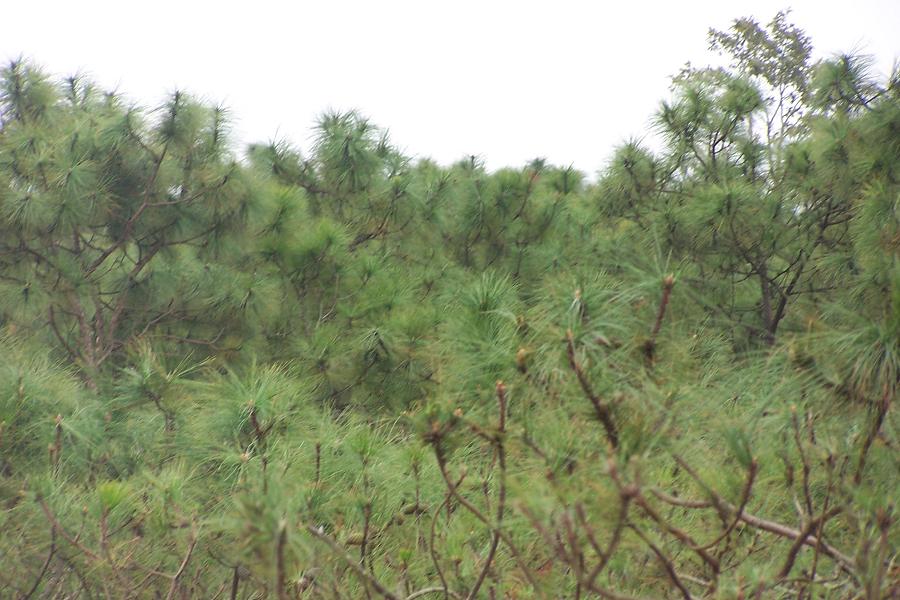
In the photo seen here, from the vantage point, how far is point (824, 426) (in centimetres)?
157

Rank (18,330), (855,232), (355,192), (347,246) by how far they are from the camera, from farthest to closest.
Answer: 1. (355,192)
2. (347,246)
3. (18,330)
4. (855,232)

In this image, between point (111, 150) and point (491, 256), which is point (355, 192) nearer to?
point (491, 256)

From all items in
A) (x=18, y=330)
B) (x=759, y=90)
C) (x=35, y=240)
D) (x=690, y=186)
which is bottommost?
(x=18, y=330)

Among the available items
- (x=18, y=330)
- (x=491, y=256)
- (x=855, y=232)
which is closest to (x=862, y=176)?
(x=855, y=232)

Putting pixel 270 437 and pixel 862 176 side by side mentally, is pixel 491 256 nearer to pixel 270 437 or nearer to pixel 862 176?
pixel 862 176

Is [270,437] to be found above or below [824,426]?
below

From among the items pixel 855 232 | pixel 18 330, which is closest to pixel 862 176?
pixel 855 232

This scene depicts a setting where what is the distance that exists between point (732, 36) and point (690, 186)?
30.8 feet

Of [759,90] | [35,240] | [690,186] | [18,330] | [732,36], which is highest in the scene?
[732,36]

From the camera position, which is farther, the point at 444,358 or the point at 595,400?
the point at 444,358

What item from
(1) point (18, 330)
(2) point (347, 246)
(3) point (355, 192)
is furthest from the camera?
(3) point (355, 192)

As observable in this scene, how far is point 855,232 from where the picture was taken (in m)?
4.07

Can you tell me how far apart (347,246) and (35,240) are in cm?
165

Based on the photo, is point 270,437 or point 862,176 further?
point 862,176
